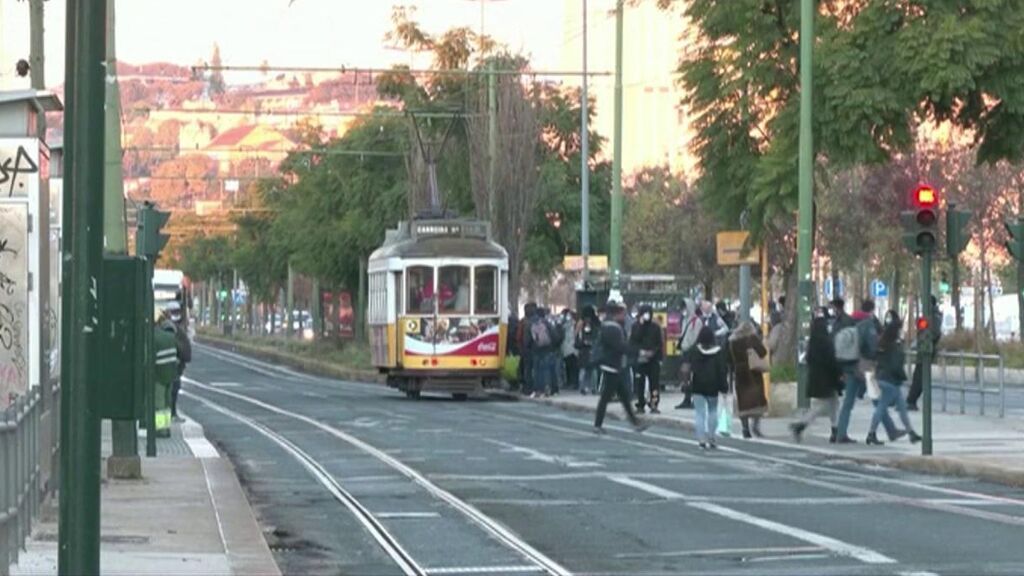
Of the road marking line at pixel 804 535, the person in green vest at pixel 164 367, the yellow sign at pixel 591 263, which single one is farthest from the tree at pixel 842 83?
the yellow sign at pixel 591 263

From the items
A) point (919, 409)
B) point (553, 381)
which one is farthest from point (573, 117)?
point (919, 409)

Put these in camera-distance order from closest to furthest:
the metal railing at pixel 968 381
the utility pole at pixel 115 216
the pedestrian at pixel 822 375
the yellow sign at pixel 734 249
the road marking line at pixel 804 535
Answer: the road marking line at pixel 804 535 < the utility pole at pixel 115 216 < the pedestrian at pixel 822 375 < the metal railing at pixel 968 381 < the yellow sign at pixel 734 249

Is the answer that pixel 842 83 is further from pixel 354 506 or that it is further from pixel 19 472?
pixel 19 472

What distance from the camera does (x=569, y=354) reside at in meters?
48.0

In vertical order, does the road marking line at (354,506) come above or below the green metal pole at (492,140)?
below

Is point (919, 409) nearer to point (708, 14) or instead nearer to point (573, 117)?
point (708, 14)

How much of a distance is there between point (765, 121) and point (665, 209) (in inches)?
1779

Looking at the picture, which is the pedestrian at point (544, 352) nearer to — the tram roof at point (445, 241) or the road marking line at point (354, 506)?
the tram roof at point (445, 241)

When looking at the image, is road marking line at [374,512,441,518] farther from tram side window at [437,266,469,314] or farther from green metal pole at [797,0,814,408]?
tram side window at [437,266,469,314]

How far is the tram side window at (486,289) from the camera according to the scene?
4566 centimetres

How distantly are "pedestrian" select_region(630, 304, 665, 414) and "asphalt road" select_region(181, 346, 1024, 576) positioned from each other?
2342 millimetres

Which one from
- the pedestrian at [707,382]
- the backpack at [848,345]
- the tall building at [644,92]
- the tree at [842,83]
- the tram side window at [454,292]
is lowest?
the pedestrian at [707,382]

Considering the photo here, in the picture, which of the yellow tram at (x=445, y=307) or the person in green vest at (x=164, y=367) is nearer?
the person in green vest at (x=164, y=367)

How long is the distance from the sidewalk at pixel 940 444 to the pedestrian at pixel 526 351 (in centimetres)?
783
